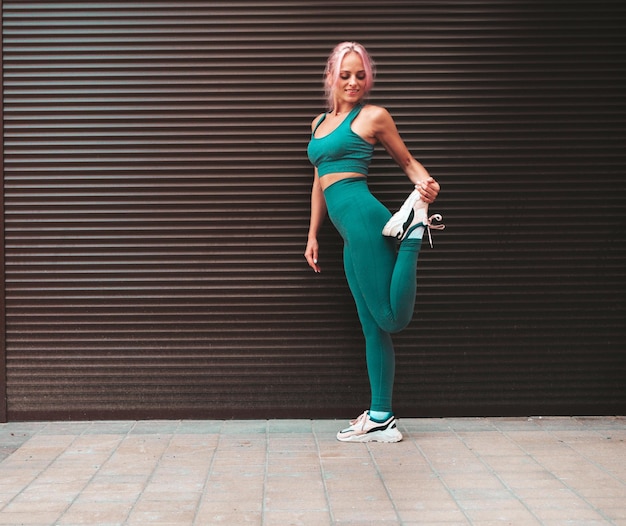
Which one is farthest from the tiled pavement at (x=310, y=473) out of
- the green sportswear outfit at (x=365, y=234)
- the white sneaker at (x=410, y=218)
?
the white sneaker at (x=410, y=218)

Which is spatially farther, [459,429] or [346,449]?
[459,429]

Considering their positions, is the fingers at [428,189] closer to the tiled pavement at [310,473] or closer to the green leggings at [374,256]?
the green leggings at [374,256]

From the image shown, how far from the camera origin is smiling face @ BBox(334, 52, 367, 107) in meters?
4.38

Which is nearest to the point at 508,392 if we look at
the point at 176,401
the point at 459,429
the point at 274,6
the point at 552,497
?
the point at 459,429

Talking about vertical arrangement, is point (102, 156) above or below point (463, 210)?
above

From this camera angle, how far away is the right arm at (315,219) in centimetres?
460

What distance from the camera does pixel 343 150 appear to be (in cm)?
434

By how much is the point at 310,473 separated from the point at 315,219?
1501mm

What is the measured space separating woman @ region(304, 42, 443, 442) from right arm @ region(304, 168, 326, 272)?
105 mm

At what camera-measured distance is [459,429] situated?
4.59 m

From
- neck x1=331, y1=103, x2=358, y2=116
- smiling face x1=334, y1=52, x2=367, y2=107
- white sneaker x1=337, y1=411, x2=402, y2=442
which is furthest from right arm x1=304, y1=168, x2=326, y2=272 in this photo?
white sneaker x1=337, y1=411, x2=402, y2=442

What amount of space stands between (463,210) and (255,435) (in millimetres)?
1815

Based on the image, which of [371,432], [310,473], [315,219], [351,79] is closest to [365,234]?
[315,219]

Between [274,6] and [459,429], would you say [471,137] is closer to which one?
[274,6]
